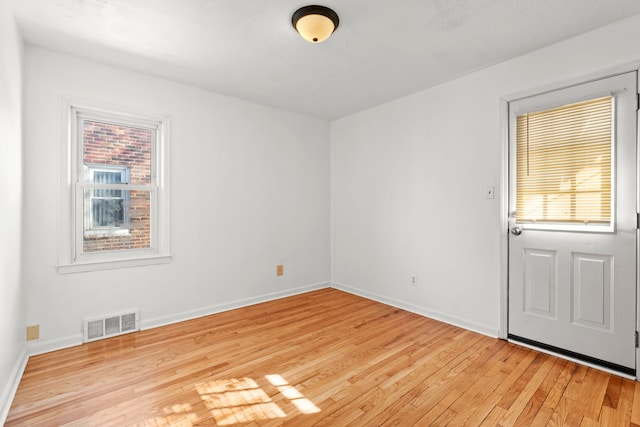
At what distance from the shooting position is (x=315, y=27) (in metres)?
2.17

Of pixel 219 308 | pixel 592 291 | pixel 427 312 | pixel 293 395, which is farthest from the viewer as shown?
pixel 219 308

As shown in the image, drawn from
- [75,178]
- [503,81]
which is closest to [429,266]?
[503,81]

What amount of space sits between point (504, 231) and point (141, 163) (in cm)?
363

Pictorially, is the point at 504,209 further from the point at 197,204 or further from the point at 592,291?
the point at 197,204

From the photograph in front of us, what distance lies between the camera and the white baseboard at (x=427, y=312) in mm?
3023

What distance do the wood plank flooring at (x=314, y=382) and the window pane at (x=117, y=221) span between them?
0.89 meters

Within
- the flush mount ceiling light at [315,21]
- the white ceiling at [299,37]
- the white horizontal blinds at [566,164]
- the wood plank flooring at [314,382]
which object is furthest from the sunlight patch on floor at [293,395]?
the white ceiling at [299,37]

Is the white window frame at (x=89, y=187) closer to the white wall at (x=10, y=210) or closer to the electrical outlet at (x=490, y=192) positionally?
the white wall at (x=10, y=210)

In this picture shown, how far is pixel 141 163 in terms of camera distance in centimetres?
326

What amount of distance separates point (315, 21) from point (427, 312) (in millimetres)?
3041

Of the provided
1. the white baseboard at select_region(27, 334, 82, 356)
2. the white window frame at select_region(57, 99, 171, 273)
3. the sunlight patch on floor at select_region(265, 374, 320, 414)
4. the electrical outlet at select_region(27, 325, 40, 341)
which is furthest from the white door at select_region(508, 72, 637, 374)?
the electrical outlet at select_region(27, 325, 40, 341)

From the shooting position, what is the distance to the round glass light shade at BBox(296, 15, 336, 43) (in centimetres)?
213

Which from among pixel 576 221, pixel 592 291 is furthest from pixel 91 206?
pixel 592 291

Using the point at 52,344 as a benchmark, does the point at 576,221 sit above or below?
above
